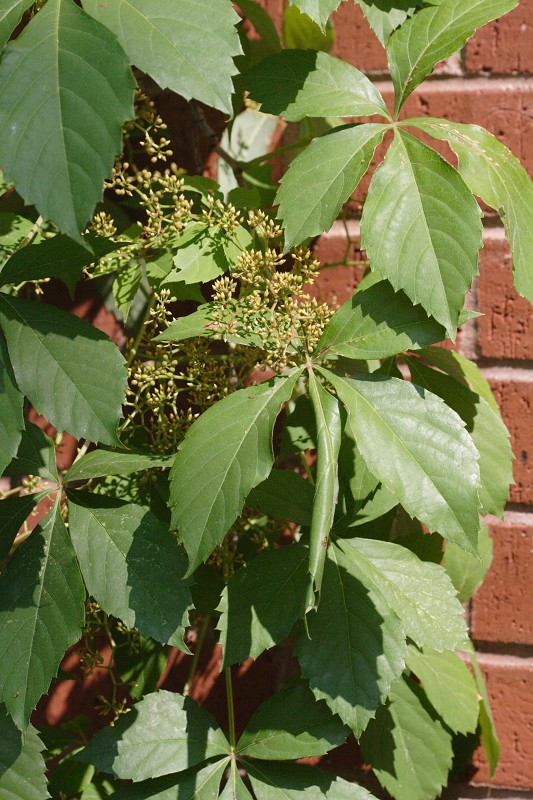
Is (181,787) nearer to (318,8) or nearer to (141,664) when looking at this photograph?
(141,664)

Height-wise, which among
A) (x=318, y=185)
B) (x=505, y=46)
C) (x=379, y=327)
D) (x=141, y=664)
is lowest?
(x=141, y=664)

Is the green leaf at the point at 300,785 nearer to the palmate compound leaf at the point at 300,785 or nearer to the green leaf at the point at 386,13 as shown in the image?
the palmate compound leaf at the point at 300,785

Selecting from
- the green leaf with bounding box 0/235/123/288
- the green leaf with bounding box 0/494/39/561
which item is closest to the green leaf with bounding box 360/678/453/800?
the green leaf with bounding box 0/494/39/561

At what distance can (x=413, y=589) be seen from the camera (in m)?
0.76

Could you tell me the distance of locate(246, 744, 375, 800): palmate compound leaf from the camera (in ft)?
2.55

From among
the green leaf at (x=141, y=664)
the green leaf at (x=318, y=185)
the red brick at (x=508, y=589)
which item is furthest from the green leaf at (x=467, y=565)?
the green leaf at (x=318, y=185)

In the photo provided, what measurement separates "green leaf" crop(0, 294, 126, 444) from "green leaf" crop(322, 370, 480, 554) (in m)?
0.20

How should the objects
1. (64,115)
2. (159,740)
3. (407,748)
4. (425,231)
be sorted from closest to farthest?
1. (64,115)
2. (425,231)
3. (159,740)
4. (407,748)

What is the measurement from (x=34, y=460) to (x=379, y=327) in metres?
0.38

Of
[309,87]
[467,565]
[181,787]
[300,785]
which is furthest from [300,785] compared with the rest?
[309,87]

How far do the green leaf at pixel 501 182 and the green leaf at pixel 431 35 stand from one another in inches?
2.0

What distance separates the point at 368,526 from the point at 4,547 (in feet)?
1.25

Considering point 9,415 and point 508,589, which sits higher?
point 9,415

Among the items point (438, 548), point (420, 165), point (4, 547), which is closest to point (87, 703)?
point (4, 547)
